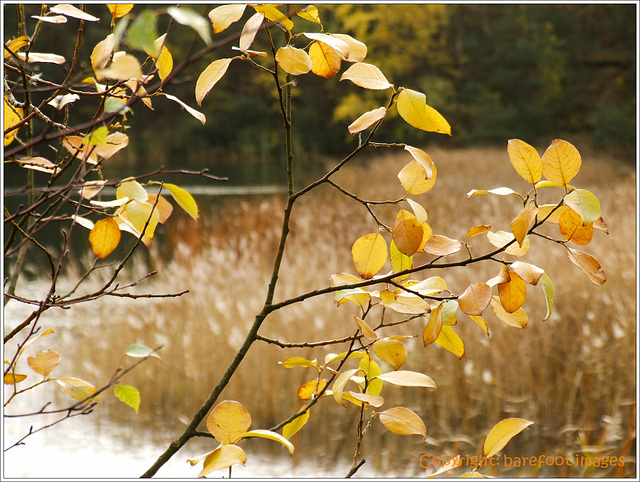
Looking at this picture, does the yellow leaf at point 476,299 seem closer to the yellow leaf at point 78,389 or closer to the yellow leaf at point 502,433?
the yellow leaf at point 502,433

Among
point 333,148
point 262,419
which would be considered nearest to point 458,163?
point 333,148

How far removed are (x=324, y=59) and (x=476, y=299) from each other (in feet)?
0.92

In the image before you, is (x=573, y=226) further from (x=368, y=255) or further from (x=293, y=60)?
(x=293, y=60)

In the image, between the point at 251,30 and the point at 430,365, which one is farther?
the point at 430,365

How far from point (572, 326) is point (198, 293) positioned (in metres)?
2.14

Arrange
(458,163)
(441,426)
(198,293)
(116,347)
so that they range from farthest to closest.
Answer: (458,163), (198,293), (116,347), (441,426)

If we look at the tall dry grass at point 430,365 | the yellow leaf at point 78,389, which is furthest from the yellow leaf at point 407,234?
the tall dry grass at point 430,365

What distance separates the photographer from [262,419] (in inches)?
112

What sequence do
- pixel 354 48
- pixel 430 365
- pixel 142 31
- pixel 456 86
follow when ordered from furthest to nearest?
pixel 456 86
pixel 430 365
pixel 354 48
pixel 142 31

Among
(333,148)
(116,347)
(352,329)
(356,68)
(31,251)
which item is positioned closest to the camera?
(356,68)

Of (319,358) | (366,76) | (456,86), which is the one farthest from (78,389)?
(456,86)

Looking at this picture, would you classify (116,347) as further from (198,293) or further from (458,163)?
(458,163)

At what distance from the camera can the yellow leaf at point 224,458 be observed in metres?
0.47

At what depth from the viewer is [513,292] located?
0.52 metres
